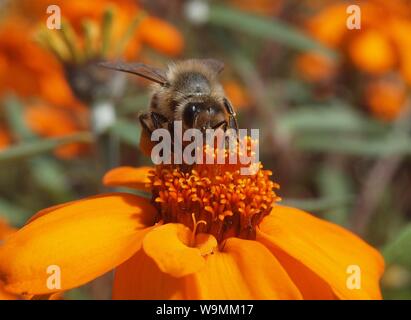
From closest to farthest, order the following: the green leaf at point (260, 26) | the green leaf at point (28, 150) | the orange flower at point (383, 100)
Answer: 1. the green leaf at point (28, 150)
2. the green leaf at point (260, 26)
3. the orange flower at point (383, 100)

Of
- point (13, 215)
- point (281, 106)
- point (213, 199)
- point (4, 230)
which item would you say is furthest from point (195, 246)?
point (281, 106)

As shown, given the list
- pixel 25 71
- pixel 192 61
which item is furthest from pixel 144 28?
pixel 192 61

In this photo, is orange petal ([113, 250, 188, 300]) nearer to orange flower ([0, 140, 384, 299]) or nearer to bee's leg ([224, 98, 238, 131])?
orange flower ([0, 140, 384, 299])

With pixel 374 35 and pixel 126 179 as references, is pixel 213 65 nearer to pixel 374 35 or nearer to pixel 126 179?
pixel 126 179

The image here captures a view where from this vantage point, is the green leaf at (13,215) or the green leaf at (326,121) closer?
the green leaf at (13,215)

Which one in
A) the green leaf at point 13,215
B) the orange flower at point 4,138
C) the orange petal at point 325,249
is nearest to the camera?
the orange petal at point 325,249

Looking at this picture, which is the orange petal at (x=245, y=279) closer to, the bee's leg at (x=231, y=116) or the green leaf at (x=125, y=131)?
the bee's leg at (x=231, y=116)

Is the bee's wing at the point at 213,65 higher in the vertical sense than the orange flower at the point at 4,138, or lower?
higher

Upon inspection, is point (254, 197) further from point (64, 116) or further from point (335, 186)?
point (64, 116)

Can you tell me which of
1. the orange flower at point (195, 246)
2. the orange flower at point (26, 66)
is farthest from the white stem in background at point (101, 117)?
the orange flower at point (26, 66)
